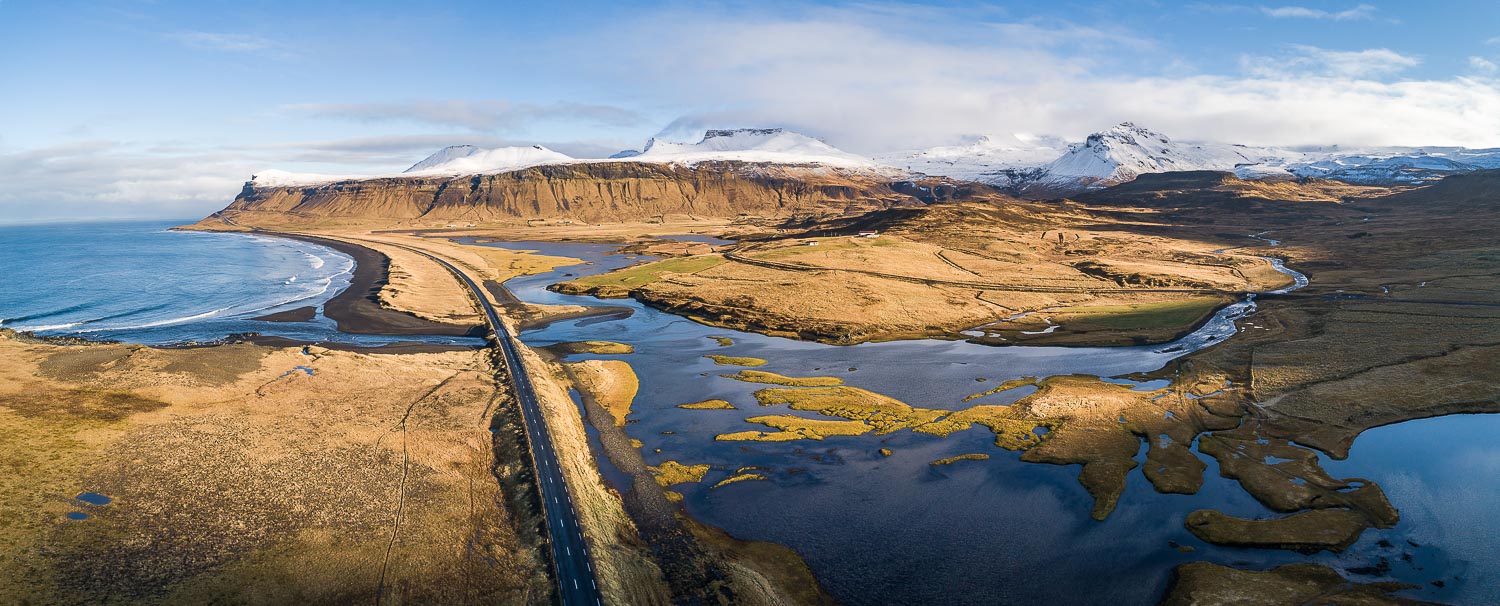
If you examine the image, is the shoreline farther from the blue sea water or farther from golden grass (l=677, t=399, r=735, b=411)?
golden grass (l=677, t=399, r=735, b=411)

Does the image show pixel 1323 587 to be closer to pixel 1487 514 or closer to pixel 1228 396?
pixel 1487 514

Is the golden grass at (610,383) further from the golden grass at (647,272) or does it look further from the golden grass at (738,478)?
the golden grass at (647,272)

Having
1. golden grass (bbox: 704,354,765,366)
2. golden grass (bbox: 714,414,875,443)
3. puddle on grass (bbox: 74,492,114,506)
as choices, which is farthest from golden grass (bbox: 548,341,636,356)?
puddle on grass (bbox: 74,492,114,506)

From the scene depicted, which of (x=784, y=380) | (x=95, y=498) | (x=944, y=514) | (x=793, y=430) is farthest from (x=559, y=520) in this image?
(x=784, y=380)

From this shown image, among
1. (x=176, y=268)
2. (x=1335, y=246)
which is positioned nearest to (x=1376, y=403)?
(x=1335, y=246)

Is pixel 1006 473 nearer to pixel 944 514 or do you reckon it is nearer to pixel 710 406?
pixel 944 514

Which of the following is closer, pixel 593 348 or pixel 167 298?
pixel 593 348

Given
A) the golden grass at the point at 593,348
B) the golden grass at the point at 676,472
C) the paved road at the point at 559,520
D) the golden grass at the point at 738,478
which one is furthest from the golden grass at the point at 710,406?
the golden grass at the point at 593,348
